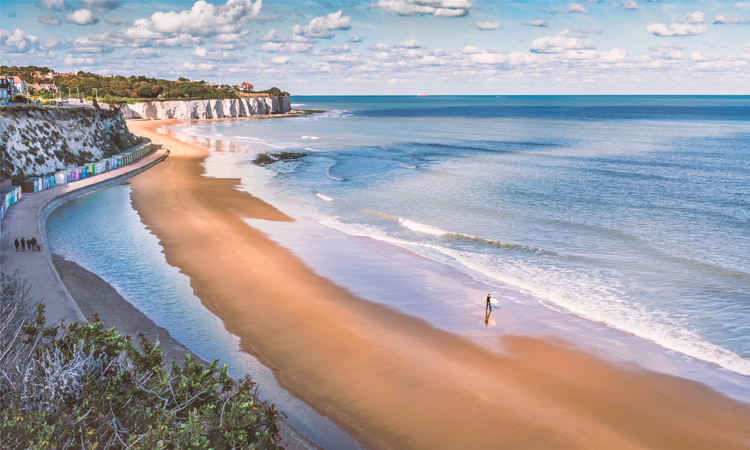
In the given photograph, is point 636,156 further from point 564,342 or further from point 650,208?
point 564,342

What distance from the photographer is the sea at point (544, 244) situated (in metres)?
17.2

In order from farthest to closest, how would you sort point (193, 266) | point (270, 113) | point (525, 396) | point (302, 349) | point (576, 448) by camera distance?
point (270, 113) → point (193, 266) → point (302, 349) → point (525, 396) → point (576, 448)

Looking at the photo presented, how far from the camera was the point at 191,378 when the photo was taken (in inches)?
354

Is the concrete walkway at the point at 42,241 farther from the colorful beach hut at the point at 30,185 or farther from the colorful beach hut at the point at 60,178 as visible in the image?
the colorful beach hut at the point at 60,178

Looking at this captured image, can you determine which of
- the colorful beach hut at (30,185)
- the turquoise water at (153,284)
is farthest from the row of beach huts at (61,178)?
the turquoise water at (153,284)

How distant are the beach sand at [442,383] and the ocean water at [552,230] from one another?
6.47 ft

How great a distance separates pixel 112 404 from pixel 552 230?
25176mm

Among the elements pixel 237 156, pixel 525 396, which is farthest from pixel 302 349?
pixel 237 156

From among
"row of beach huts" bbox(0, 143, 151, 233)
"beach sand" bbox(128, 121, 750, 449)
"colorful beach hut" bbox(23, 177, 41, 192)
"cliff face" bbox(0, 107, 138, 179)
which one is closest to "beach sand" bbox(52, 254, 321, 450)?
"beach sand" bbox(128, 121, 750, 449)

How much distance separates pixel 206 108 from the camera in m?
152

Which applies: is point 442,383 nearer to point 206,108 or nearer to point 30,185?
point 30,185

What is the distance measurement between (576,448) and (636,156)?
190 ft

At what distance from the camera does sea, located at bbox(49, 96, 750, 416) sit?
17.2m

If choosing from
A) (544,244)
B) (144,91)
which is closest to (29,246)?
(544,244)
